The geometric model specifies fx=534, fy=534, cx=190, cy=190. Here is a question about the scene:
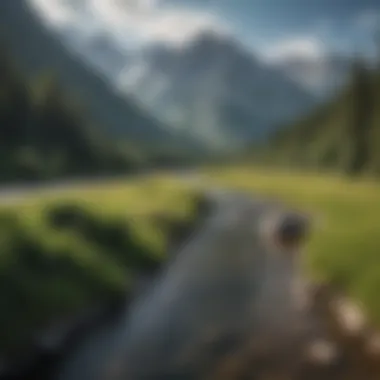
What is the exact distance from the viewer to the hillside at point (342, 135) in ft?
11.9

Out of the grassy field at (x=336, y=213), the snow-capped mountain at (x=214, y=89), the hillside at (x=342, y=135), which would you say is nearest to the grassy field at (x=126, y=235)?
the grassy field at (x=336, y=213)

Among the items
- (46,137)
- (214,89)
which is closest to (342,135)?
(214,89)

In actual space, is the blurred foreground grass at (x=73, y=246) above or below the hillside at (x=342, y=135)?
below

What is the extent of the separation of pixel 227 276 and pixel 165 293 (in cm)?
61

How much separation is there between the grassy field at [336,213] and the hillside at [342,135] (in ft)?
0.36

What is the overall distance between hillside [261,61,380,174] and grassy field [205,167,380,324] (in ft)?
0.36

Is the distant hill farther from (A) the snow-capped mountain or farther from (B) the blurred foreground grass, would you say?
(B) the blurred foreground grass

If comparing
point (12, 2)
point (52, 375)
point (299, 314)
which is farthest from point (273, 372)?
point (12, 2)

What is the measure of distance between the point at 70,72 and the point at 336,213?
211 cm

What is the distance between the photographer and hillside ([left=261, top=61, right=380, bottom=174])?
11.9 feet

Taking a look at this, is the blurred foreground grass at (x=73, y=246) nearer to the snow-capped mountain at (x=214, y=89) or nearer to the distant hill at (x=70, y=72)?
the distant hill at (x=70, y=72)

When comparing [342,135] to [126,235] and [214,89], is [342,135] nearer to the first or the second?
[214,89]

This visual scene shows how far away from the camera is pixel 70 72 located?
3.76m

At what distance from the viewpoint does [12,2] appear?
3.76 meters
